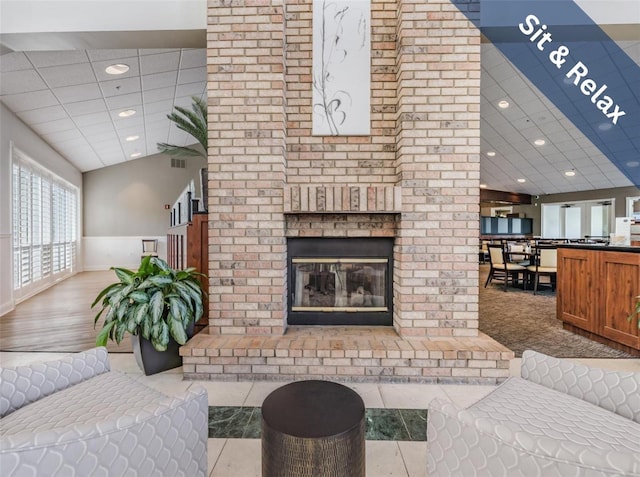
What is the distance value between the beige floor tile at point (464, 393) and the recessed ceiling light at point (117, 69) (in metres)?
5.04

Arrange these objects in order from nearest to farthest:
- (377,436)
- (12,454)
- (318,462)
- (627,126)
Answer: (12,454)
(318,462)
(377,436)
(627,126)

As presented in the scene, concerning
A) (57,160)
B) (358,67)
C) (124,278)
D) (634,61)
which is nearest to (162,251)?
(57,160)

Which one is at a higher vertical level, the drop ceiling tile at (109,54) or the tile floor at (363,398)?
the drop ceiling tile at (109,54)

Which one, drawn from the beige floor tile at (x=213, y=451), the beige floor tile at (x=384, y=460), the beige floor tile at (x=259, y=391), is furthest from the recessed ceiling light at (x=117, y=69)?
the beige floor tile at (x=384, y=460)

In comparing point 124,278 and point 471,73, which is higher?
point 471,73

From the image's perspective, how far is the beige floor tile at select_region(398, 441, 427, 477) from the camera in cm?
147

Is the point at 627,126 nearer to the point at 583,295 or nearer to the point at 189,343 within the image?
the point at 583,295

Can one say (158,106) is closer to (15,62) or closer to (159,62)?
(159,62)

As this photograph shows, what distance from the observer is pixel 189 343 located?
239 centimetres

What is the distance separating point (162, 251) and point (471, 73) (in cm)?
911

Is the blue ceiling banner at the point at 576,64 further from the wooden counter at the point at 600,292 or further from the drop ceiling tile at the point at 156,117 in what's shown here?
the drop ceiling tile at the point at 156,117

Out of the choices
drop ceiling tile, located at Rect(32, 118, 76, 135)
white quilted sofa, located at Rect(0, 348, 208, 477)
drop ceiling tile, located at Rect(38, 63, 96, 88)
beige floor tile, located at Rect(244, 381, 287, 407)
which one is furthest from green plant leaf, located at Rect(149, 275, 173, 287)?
drop ceiling tile, located at Rect(32, 118, 76, 135)

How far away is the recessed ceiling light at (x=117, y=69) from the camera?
4.22 meters

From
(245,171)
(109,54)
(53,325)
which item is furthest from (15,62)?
(245,171)
